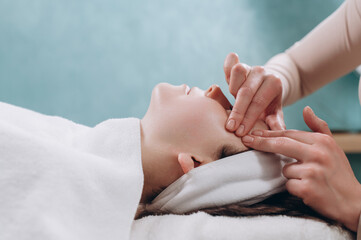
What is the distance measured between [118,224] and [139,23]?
1590 millimetres

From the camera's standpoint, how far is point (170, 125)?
0.75 m

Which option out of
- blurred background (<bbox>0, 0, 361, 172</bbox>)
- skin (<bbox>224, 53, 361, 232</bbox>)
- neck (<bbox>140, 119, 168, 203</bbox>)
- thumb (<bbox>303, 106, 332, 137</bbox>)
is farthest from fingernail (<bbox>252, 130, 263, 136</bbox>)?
blurred background (<bbox>0, 0, 361, 172</bbox>)

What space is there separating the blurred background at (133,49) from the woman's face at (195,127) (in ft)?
3.99

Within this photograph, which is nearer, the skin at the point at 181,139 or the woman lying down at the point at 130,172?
the woman lying down at the point at 130,172

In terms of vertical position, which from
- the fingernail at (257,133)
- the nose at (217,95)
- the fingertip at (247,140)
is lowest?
the fingertip at (247,140)

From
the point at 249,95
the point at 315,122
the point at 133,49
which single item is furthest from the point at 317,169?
the point at 133,49

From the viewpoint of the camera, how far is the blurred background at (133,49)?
72.8 inches

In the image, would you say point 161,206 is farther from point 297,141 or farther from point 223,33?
point 223,33

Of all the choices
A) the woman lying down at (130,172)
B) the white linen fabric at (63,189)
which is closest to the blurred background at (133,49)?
the woman lying down at (130,172)

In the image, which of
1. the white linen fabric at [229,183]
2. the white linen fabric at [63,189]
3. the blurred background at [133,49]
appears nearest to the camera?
the white linen fabric at [63,189]

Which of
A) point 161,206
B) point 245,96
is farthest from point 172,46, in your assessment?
point 161,206

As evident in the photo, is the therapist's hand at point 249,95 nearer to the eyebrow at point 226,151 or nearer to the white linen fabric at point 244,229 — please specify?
the eyebrow at point 226,151

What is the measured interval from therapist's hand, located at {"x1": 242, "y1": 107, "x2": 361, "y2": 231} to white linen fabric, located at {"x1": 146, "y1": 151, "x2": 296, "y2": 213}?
5cm

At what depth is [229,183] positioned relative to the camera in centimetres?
67
